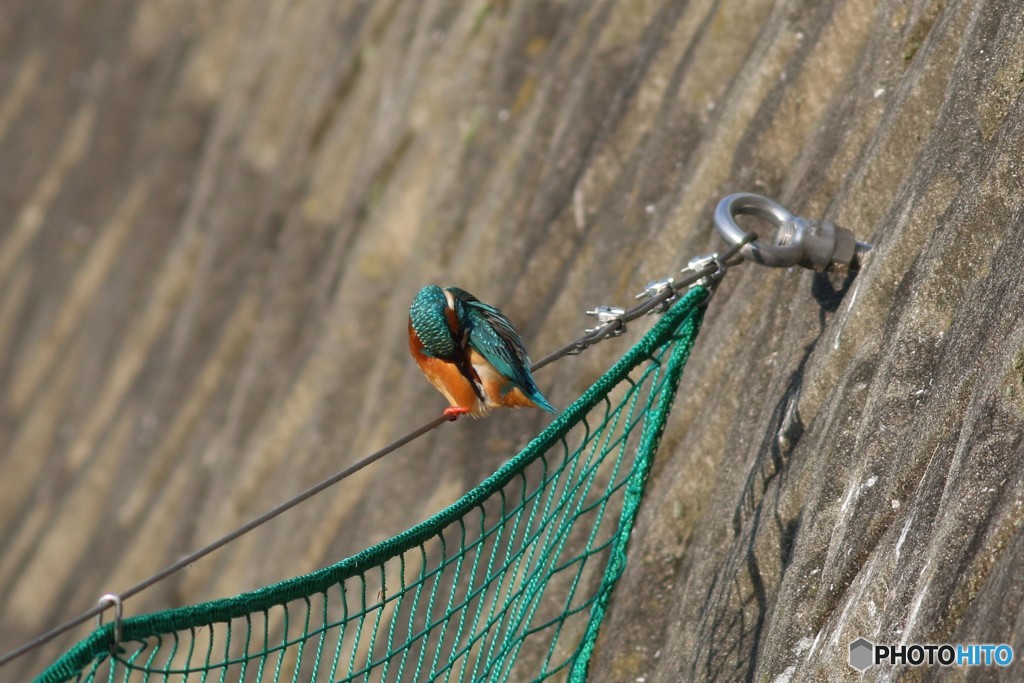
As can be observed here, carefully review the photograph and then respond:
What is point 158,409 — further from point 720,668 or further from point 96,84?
point 720,668

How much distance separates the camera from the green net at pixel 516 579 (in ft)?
13.3

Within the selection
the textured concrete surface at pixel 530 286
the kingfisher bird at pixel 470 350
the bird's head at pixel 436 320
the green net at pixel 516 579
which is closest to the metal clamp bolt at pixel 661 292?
the green net at pixel 516 579

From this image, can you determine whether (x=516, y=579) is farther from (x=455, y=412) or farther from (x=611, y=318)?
(x=611, y=318)

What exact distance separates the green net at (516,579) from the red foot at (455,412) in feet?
0.97

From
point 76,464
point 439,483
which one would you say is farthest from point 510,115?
point 76,464

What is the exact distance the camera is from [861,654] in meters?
3.41

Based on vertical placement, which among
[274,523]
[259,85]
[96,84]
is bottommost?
[274,523]

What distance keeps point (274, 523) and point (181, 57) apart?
833 centimetres

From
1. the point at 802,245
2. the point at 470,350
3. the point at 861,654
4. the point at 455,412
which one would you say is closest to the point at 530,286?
the point at 470,350

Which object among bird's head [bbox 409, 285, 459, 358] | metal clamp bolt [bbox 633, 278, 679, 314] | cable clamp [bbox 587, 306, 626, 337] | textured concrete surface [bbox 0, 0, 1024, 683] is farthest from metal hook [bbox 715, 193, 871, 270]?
bird's head [bbox 409, 285, 459, 358]

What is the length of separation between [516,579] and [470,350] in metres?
1.01

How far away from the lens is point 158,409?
1238cm

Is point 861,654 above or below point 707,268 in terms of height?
below

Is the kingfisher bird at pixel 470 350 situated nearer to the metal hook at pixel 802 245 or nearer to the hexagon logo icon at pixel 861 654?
the metal hook at pixel 802 245
